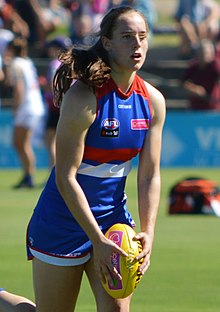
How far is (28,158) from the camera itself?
16.6 meters

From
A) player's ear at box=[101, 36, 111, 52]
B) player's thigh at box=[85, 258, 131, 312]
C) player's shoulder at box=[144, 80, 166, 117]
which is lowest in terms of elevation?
player's thigh at box=[85, 258, 131, 312]

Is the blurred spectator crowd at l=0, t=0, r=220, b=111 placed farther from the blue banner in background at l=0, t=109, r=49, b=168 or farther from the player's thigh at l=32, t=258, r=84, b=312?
the player's thigh at l=32, t=258, r=84, b=312

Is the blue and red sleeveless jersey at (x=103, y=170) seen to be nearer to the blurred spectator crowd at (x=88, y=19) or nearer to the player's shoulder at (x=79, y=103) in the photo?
the player's shoulder at (x=79, y=103)

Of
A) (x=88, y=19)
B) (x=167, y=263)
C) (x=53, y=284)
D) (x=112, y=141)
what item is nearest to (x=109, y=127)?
(x=112, y=141)

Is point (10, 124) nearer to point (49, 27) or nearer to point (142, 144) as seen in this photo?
point (49, 27)

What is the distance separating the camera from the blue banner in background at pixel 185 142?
65.0 feet

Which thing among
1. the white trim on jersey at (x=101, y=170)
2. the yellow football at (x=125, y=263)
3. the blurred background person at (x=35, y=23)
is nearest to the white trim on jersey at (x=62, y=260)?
the yellow football at (x=125, y=263)

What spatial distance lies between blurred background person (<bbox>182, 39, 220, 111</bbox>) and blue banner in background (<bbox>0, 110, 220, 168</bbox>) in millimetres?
518

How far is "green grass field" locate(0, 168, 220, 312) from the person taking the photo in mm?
8469

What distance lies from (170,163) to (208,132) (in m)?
0.95

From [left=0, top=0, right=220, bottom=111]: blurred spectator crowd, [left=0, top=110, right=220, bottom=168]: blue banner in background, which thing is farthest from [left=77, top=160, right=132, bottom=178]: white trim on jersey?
[left=0, top=0, right=220, bottom=111]: blurred spectator crowd

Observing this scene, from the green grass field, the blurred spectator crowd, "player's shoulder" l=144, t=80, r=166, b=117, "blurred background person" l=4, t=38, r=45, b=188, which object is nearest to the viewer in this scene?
"player's shoulder" l=144, t=80, r=166, b=117

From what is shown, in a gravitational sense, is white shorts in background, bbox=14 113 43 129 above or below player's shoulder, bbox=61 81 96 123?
below

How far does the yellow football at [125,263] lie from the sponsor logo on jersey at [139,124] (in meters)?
0.57
